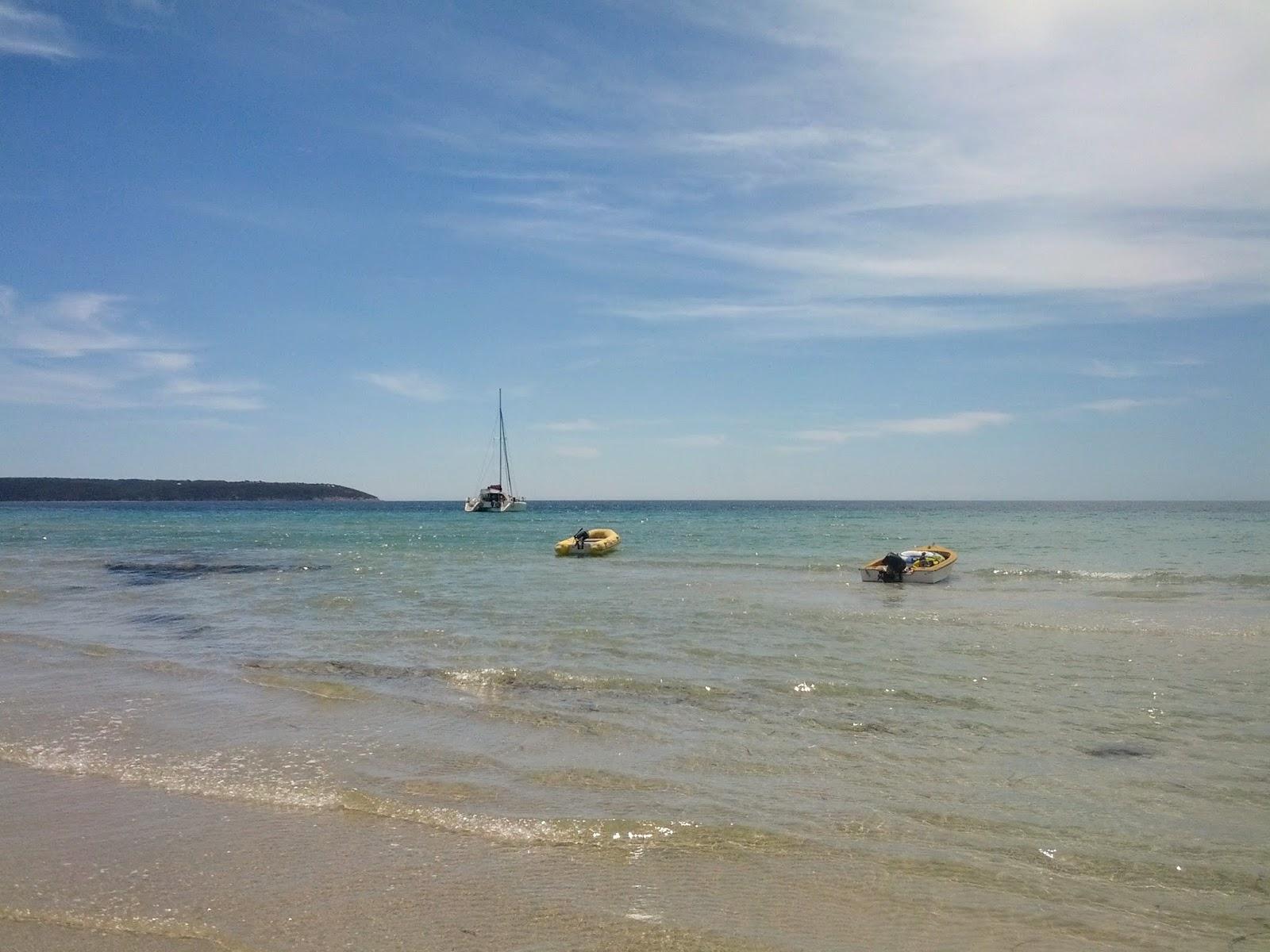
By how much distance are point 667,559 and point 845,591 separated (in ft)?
40.5

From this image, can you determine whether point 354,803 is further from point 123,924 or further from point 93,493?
point 93,493

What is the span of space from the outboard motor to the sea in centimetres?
772

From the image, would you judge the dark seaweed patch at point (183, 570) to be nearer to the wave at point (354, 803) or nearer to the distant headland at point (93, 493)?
the wave at point (354, 803)

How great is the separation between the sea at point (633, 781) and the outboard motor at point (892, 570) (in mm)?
7722

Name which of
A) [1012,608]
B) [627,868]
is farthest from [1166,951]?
[1012,608]

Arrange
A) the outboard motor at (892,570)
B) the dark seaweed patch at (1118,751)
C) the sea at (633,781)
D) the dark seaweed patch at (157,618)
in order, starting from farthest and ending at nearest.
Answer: the outboard motor at (892,570) < the dark seaweed patch at (157,618) < the dark seaweed patch at (1118,751) < the sea at (633,781)

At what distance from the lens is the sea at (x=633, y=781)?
497 centimetres

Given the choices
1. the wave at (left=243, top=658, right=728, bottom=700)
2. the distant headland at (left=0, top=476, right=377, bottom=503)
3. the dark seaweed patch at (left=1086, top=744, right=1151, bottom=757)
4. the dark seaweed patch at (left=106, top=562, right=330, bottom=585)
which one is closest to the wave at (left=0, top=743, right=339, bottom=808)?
the wave at (left=243, top=658, right=728, bottom=700)

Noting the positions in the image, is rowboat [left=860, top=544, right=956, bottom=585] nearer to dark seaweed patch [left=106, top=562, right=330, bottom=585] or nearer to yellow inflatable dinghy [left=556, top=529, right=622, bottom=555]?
yellow inflatable dinghy [left=556, top=529, right=622, bottom=555]

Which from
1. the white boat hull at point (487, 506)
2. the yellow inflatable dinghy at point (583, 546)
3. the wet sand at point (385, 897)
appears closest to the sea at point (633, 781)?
the wet sand at point (385, 897)

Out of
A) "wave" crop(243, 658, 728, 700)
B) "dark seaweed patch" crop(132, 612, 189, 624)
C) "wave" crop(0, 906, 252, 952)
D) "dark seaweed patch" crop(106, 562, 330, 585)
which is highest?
"wave" crop(0, 906, 252, 952)

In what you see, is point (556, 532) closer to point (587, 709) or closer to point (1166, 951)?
point (587, 709)

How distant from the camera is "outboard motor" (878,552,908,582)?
2595 cm

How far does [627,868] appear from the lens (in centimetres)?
559
